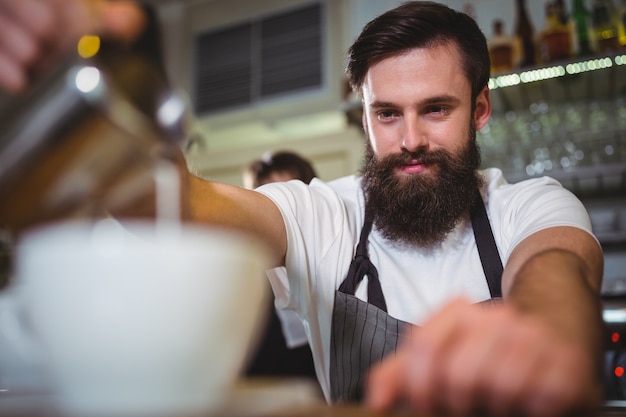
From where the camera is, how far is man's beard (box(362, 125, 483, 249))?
1.28 meters

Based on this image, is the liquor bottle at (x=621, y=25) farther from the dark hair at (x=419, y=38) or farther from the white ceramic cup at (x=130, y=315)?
the white ceramic cup at (x=130, y=315)

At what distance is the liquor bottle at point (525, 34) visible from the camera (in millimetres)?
2338

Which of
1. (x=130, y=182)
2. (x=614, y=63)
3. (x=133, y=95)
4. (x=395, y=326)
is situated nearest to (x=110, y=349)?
(x=130, y=182)

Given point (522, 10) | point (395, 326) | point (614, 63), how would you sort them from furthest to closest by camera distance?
point (522, 10), point (614, 63), point (395, 326)

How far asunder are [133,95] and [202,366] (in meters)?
0.75

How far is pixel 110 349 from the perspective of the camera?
337 mm

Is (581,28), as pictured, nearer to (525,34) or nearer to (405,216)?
(525,34)

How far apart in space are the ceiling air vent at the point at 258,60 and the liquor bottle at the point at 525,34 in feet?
3.36

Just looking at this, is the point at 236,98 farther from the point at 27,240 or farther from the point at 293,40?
the point at 27,240

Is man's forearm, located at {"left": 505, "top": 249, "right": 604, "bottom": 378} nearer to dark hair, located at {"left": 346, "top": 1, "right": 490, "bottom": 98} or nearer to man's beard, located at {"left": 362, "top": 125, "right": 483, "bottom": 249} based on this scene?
man's beard, located at {"left": 362, "top": 125, "right": 483, "bottom": 249}

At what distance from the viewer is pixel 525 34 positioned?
2.55 metres

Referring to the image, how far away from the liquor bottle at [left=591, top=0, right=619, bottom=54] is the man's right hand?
7.17ft

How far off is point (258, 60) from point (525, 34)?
146 cm

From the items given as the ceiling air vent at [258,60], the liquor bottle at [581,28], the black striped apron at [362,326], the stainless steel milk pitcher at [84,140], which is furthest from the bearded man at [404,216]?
the ceiling air vent at [258,60]
